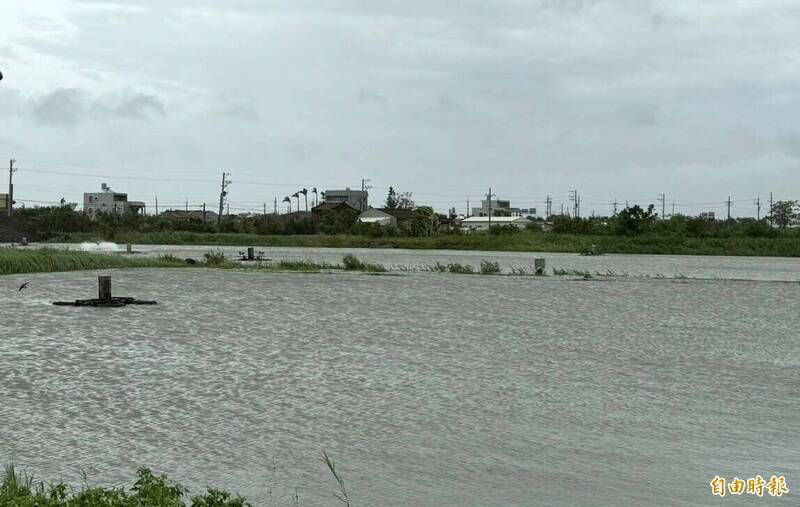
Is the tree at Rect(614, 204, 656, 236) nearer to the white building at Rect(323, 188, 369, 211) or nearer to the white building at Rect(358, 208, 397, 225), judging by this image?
the white building at Rect(358, 208, 397, 225)

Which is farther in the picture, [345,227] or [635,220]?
[345,227]

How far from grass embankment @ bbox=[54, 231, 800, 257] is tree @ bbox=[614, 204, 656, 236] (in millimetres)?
2138

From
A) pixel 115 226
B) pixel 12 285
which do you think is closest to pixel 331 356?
pixel 12 285

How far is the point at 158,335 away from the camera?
2067 cm

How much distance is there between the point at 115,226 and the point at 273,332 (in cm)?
8936

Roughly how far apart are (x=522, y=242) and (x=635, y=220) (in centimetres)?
1057

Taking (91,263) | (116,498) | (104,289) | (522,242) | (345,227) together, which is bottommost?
(116,498)

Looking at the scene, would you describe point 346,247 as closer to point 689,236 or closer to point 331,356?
point 689,236

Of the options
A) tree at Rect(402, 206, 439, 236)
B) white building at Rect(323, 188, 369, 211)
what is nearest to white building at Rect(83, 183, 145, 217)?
white building at Rect(323, 188, 369, 211)

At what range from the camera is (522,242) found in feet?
282

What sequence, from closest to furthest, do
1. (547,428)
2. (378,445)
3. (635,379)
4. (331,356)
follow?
1. (378,445)
2. (547,428)
3. (635,379)
4. (331,356)

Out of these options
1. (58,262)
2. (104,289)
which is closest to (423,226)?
(58,262)

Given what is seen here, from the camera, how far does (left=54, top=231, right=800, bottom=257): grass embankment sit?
78.1 meters

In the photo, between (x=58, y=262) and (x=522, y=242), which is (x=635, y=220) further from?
(x=58, y=262)
